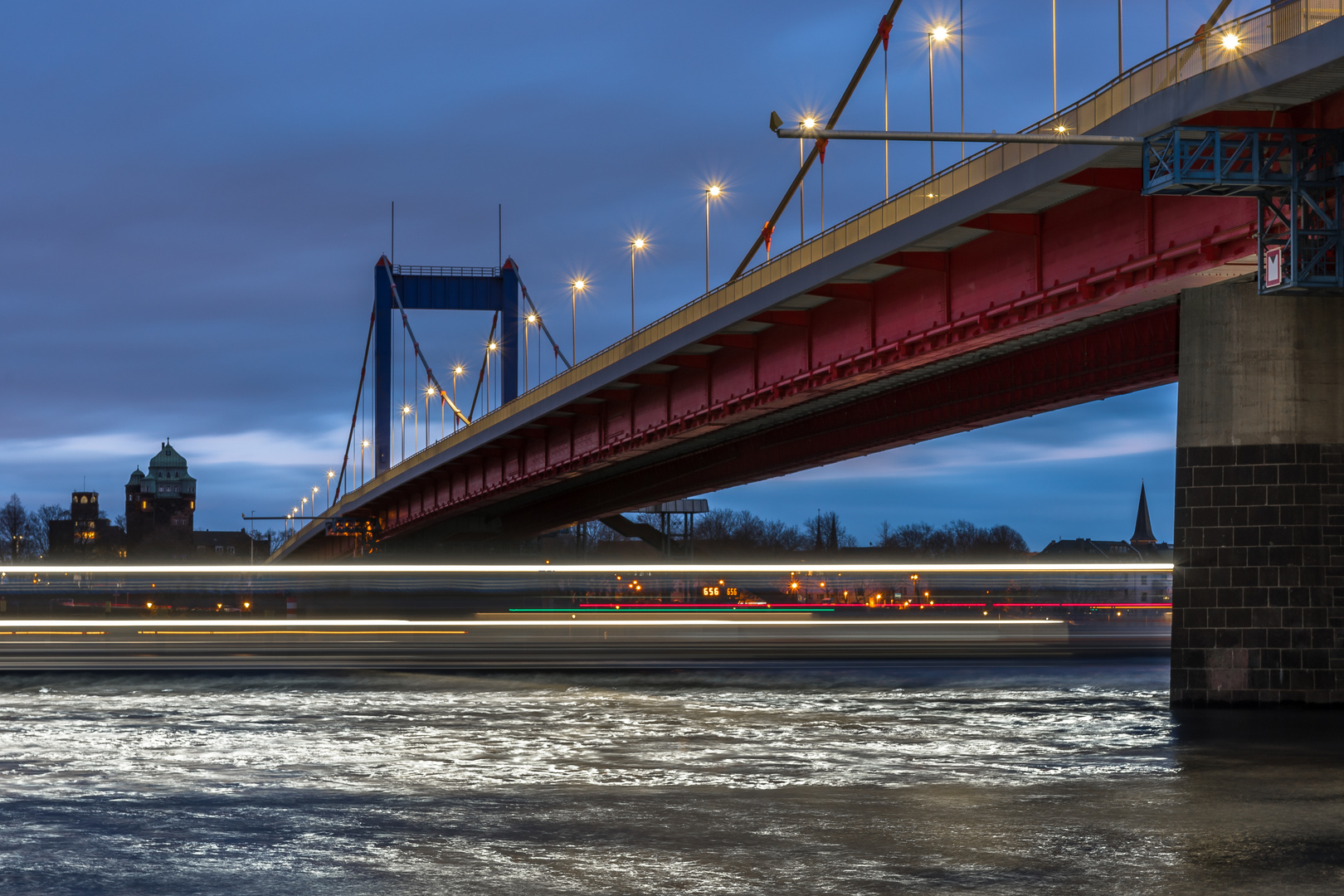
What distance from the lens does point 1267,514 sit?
64.8 feet

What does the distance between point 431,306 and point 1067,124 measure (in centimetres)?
8018

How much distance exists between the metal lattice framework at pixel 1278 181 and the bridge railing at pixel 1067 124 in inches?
35.8

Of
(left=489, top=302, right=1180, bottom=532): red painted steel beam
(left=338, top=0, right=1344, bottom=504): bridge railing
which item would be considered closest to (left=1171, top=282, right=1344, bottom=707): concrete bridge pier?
(left=338, top=0, right=1344, bottom=504): bridge railing

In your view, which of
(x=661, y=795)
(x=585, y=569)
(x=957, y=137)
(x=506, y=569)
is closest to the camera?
(x=661, y=795)

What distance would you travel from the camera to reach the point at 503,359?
3418 inches

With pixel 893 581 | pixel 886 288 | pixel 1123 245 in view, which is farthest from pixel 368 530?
pixel 1123 245

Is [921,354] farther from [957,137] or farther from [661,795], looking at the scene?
[661,795]

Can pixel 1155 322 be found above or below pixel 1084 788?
above

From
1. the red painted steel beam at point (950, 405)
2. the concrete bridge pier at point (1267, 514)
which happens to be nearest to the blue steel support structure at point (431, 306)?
the red painted steel beam at point (950, 405)

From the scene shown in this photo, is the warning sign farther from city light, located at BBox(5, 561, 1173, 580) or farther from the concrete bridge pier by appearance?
city light, located at BBox(5, 561, 1173, 580)

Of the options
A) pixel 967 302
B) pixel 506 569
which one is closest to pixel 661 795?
pixel 967 302

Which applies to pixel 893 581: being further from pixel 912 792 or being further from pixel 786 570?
pixel 912 792

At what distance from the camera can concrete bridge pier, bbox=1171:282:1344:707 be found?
771 inches

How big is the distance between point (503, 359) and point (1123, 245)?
6746 centimetres
